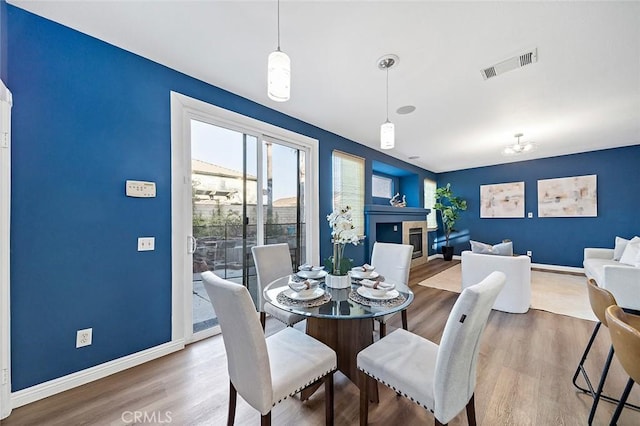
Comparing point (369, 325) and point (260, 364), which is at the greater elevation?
point (260, 364)

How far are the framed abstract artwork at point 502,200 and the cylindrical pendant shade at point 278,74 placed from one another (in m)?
6.76

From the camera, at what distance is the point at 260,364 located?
1.08 m

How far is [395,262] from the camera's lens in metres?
2.45

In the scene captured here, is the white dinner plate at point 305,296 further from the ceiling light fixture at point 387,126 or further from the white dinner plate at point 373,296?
the ceiling light fixture at point 387,126

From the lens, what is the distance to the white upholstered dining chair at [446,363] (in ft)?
3.32

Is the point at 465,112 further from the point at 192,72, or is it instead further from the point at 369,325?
the point at 192,72

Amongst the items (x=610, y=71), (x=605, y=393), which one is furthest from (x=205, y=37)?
(x=605, y=393)

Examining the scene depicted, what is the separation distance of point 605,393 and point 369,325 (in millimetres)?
1699

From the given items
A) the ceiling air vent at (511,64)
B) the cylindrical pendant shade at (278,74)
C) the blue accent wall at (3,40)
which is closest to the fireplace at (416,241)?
the ceiling air vent at (511,64)

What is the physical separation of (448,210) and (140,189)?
682cm

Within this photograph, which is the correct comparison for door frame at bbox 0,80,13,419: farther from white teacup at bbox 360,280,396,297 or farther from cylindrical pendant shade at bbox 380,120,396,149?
cylindrical pendant shade at bbox 380,120,396,149

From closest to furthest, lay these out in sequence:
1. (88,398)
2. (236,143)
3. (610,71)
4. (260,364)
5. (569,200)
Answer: (260,364)
(88,398)
(610,71)
(236,143)
(569,200)

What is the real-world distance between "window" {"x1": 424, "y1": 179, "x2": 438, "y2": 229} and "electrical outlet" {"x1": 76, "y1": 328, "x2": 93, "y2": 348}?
7.14m

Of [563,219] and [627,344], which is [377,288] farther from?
[563,219]
